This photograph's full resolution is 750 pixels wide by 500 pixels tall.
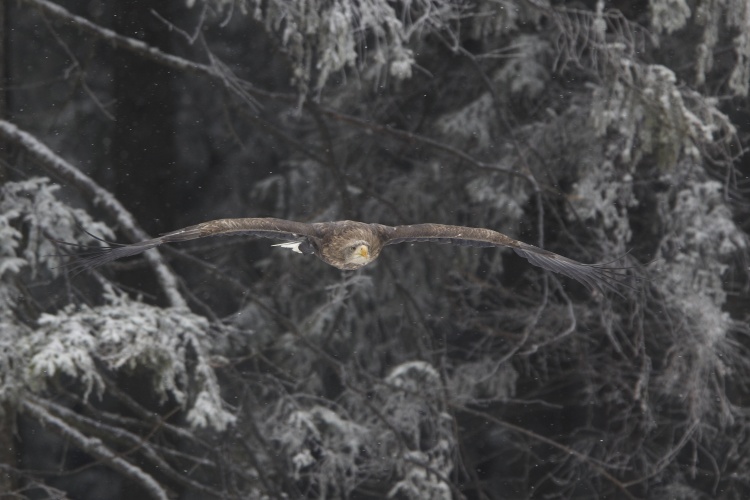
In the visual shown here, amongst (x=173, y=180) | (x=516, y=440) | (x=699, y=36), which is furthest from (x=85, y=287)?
(x=699, y=36)

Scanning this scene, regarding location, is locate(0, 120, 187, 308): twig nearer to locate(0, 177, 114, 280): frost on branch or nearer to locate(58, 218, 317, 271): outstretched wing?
Result: locate(0, 177, 114, 280): frost on branch

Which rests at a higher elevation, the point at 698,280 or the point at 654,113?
the point at 654,113

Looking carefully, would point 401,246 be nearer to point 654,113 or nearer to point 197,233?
point 654,113

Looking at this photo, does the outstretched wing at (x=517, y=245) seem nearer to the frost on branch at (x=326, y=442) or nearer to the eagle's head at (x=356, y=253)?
the eagle's head at (x=356, y=253)

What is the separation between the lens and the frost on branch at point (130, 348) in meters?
6.25

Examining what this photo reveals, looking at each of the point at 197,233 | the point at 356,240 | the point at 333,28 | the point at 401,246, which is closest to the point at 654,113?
the point at 333,28

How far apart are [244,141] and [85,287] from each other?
1873 millimetres

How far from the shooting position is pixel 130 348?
6.38m

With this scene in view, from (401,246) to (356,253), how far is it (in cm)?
482

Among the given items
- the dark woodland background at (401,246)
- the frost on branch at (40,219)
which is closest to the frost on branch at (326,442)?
the dark woodland background at (401,246)

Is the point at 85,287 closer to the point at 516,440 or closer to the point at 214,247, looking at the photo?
the point at 214,247

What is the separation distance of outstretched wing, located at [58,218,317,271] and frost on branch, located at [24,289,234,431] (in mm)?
2025

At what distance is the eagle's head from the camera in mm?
4441

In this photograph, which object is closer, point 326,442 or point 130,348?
point 130,348
